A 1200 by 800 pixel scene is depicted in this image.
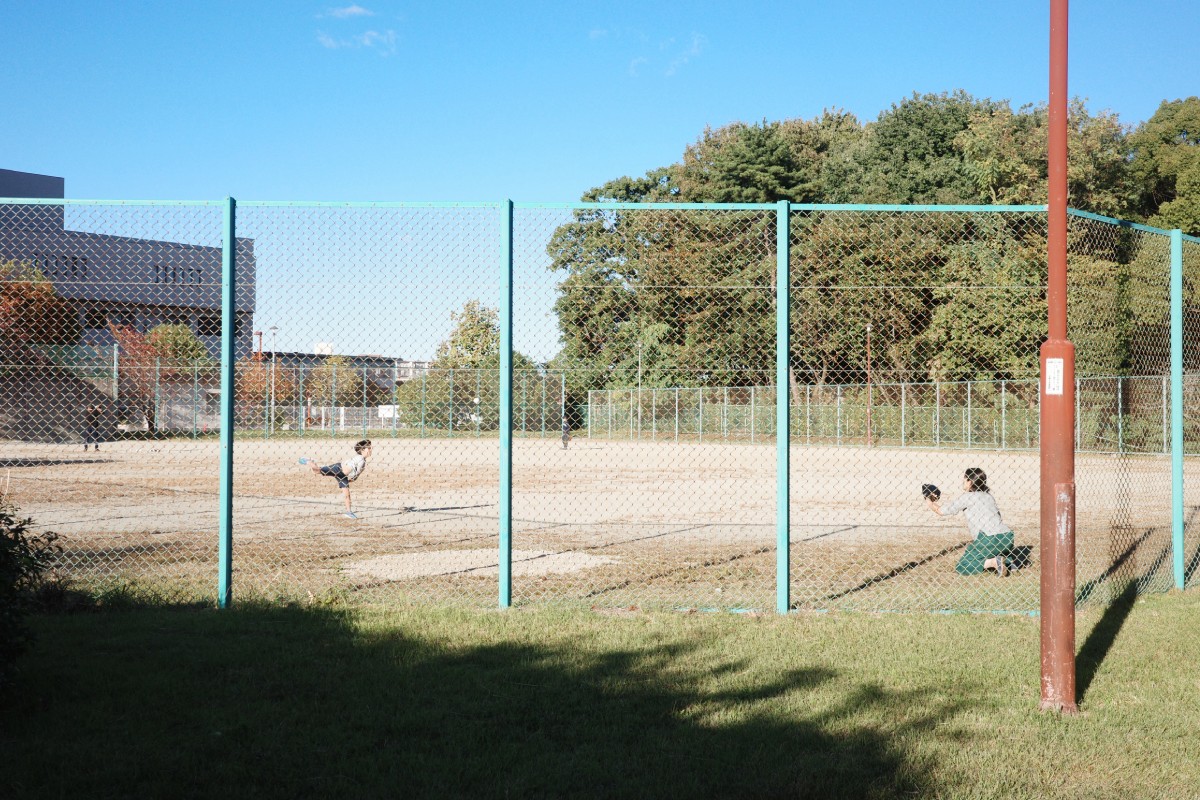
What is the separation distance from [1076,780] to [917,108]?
51.6 meters

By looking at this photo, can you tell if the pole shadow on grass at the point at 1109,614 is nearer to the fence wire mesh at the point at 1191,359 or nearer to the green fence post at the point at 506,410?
the fence wire mesh at the point at 1191,359

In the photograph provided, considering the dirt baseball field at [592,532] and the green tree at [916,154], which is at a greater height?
the green tree at [916,154]

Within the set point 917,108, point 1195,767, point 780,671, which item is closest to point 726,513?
point 780,671

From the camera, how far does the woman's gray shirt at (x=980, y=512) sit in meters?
8.91

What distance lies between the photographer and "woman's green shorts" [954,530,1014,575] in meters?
8.73

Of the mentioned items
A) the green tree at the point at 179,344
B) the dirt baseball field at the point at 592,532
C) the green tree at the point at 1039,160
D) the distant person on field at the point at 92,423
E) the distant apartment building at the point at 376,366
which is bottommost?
the dirt baseball field at the point at 592,532

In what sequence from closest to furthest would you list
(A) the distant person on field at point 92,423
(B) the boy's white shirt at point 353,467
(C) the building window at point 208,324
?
(C) the building window at point 208,324 → (B) the boy's white shirt at point 353,467 → (A) the distant person on field at point 92,423

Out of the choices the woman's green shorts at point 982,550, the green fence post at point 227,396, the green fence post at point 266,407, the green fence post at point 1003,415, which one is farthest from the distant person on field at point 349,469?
the green fence post at point 1003,415

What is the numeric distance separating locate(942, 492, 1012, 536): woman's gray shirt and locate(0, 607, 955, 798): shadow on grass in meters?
4.16

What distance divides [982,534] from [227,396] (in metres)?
6.59

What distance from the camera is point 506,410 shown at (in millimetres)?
6840

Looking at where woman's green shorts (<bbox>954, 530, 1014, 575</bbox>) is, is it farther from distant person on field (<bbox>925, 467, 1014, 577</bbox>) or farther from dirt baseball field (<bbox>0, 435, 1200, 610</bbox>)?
dirt baseball field (<bbox>0, 435, 1200, 610</bbox>)

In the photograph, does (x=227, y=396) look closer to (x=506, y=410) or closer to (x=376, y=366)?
(x=506, y=410)

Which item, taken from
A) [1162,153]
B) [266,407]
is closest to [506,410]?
[266,407]
